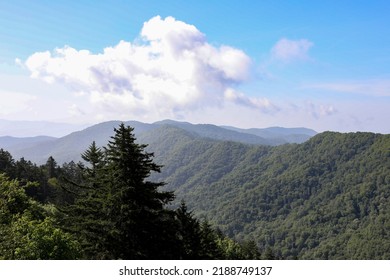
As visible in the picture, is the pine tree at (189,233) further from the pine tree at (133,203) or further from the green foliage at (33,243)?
the green foliage at (33,243)

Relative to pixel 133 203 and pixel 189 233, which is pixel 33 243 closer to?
pixel 133 203

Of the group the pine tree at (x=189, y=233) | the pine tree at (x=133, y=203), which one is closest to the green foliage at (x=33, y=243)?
the pine tree at (x=133, y=203)

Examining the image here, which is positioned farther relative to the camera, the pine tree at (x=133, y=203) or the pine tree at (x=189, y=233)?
the pine tree at (x=189, y=233)

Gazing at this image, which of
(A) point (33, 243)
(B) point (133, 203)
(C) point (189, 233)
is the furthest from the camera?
(C) point (189, 233)

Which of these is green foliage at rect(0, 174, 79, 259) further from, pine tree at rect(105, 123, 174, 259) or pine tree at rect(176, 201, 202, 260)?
pine tree at rect(176, 201, 202, 260)

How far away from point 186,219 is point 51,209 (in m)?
25.8

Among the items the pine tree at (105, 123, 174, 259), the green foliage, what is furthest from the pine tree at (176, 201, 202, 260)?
the green foliage

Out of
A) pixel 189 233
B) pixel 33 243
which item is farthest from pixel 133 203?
pixel 189 233

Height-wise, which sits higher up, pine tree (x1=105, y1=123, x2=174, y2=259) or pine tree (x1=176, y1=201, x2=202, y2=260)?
pine tree (x1=105, y1=123, x2=174, y2=259)

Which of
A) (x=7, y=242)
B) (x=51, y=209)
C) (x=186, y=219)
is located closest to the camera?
(x=7, y=242)

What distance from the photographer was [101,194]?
74.1 ft
